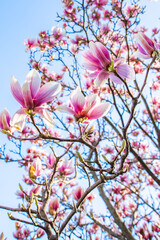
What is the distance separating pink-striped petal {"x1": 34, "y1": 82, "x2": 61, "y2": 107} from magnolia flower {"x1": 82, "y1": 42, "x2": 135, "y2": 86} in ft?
0.72

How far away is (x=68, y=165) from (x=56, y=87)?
82 centimetres

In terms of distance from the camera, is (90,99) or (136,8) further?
(136,8)

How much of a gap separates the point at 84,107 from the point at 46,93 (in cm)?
19

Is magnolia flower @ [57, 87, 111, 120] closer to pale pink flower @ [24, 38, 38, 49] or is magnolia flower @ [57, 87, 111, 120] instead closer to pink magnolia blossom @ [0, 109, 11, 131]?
pink magnolia blossom @ [0, 109, 11, 131]

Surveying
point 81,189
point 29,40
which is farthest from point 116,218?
point 29,40

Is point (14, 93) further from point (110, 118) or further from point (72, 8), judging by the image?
point (72, 8)

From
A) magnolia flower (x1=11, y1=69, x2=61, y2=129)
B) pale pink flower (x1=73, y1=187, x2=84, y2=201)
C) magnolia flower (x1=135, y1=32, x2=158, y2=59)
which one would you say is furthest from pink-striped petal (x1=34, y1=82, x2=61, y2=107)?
pale pink flower (x1=73, y1=187, x2=84, y2=201)

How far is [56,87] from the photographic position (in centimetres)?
93

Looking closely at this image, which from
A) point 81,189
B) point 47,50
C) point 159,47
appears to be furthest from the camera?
point 47,50

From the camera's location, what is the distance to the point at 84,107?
988 millimetres

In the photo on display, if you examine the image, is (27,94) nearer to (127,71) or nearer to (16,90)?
(16,90)

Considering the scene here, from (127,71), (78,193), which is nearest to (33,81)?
(127,71)

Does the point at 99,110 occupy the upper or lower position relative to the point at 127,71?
lower

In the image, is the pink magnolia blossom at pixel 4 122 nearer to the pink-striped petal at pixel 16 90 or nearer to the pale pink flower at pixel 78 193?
the pink-striped petal at pixel 16 90
